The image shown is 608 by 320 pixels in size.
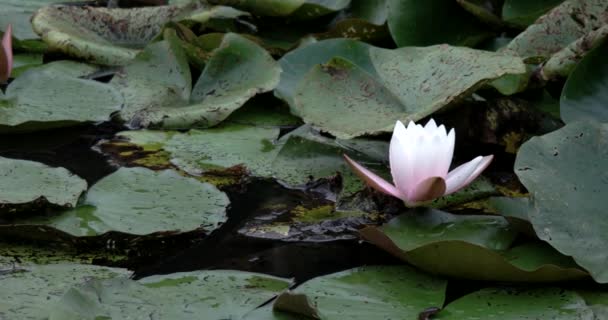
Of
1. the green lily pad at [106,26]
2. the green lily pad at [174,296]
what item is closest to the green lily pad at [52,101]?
the green lily pad at [106,26]

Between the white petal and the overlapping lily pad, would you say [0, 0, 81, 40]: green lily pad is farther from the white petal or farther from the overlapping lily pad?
the white petal

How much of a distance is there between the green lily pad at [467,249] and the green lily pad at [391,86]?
0.95ft

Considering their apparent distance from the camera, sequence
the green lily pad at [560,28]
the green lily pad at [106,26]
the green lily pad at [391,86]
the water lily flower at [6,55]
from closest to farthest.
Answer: the green lily pad at [391,86] < the green lily pad at [560,28] < the water lily flower at [6,55] < the green lily pad at [106,26]

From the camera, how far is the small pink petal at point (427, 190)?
1.58 meters

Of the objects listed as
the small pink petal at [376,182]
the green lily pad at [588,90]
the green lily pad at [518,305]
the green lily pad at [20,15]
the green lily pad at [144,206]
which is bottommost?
the green lily pad at [20,15]

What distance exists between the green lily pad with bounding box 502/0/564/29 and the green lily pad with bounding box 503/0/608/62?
0.19m

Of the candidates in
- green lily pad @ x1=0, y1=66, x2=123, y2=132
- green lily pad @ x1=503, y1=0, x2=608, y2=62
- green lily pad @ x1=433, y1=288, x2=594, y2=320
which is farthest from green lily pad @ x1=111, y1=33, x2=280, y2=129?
green lily pad @ x1=433, y1=288, x2=594, y2=320

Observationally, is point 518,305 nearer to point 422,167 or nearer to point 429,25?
point 422,167

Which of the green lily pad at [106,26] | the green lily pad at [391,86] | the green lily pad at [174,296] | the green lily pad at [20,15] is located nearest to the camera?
the green lily pad at [174,296]

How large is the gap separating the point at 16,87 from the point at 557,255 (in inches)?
58.0

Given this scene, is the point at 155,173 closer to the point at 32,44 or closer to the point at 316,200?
the point at 316,200

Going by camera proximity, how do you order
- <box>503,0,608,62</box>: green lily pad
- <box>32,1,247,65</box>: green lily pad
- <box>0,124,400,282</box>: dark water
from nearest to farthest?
<box>0,124,400,282</box>: dark water
<box>503,0,608,62</box>: green lily pad
<box>32,1,247,65</box>: green lily pad

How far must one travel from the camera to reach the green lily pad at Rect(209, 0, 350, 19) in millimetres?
2723

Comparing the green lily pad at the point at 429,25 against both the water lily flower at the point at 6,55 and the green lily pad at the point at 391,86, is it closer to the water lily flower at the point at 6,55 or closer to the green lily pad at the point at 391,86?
the green lily pad at the point at 391,86
